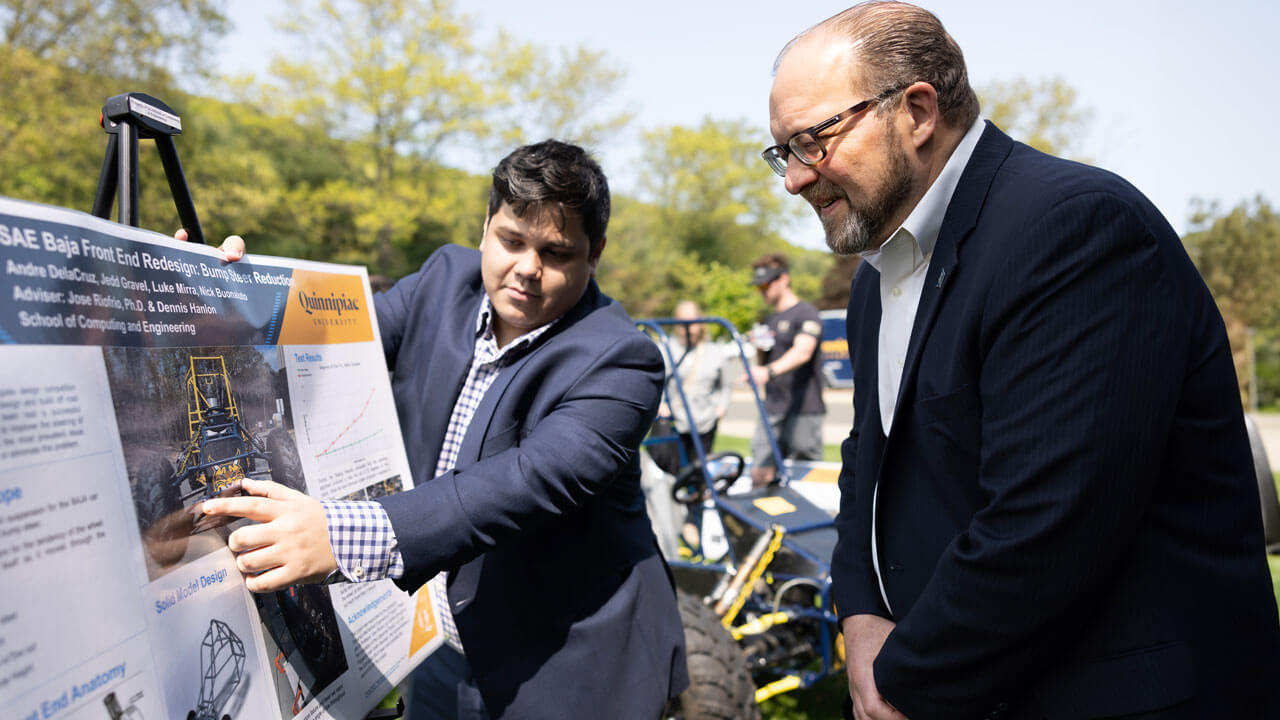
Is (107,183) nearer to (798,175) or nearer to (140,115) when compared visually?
(140,115)

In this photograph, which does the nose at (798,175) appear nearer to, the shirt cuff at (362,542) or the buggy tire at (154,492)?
the shirt cuff at (362,542)

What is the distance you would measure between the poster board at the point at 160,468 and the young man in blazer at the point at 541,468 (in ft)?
0.71

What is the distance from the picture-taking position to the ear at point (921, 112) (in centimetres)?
125

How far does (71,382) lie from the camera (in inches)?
37.4

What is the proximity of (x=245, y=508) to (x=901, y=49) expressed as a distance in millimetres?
1234

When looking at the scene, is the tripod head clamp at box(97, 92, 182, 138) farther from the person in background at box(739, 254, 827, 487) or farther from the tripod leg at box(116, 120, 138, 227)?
the person in background at box(739, 254, 827, 487)

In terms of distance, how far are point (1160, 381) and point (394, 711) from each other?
147 cm

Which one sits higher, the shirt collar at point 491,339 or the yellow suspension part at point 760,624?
the shirt collar at point 491,339

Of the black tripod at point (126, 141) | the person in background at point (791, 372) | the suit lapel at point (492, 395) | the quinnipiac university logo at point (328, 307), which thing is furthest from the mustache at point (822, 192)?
the person in background at point (791, 372)

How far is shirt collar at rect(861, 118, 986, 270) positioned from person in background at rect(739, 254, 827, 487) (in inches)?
189

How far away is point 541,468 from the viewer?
1408mm

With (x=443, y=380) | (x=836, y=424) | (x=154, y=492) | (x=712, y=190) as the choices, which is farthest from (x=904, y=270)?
(x=712, y=190)

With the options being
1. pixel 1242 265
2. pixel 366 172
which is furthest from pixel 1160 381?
pixel 1242 265

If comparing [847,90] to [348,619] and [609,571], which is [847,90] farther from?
[348,619]
